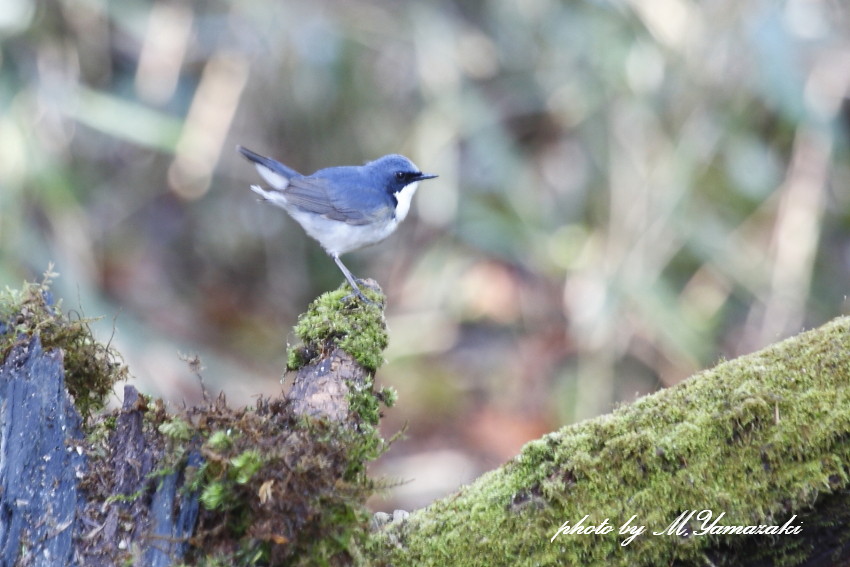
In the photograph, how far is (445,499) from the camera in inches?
102

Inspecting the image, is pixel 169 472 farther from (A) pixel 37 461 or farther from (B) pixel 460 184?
(B) pixel 460 184

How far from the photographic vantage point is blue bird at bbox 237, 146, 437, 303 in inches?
181

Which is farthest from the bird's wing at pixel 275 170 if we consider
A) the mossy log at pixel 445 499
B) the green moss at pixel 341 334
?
the mossy log at pixel 445 499

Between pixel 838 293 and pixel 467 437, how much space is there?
10.7 feet

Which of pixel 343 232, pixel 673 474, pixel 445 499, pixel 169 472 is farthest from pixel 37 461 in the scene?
pixel 343 232

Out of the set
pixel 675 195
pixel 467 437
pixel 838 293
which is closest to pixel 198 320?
pixel 467 437

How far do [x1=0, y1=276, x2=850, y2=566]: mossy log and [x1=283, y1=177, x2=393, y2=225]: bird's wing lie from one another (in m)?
2.11

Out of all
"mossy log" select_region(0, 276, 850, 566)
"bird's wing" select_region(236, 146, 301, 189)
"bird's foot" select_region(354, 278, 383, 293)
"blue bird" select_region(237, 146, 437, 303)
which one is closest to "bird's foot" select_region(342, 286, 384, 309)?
"bird's foot" select_region(354, 278, 383, 293)

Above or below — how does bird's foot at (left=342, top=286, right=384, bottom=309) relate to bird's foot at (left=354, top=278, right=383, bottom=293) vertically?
above

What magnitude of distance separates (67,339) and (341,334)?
911 millimetres

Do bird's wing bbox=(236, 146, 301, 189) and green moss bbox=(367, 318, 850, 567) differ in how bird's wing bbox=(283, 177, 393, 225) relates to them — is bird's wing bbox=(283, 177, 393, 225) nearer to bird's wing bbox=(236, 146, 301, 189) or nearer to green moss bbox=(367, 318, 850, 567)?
bird's wing bbox=(236, 146, 301, 189)

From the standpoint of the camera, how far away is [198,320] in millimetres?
8117

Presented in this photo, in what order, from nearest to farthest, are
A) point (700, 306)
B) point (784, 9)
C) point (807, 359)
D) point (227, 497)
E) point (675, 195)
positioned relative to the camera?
1. point (227, 497)
2. point (807, 359)
3. point (784, 9)
4. point (675, 195)
5. point (700, 306)

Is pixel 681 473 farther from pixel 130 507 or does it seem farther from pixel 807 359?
pixel 130 507
